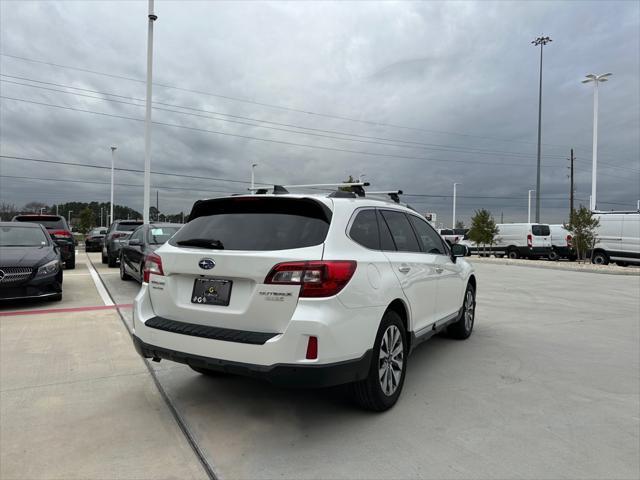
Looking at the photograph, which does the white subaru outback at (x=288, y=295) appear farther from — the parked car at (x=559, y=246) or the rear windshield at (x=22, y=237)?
the parked car at (x=559, y=246)

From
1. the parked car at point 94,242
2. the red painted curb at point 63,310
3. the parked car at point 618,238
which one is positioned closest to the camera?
the red painted curb at point 63,310

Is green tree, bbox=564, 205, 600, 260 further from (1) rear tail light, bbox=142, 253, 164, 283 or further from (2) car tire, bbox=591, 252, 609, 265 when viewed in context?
(1) rear tail light, bbox=142, 253, 164, 283

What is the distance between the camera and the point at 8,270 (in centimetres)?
725

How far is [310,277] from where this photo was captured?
2.97 m

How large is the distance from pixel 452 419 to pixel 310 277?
1.66m

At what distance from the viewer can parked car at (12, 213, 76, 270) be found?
1364cm

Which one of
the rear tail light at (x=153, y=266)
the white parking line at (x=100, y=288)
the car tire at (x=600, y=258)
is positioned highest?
the rear tail light at (x=153, y=266)

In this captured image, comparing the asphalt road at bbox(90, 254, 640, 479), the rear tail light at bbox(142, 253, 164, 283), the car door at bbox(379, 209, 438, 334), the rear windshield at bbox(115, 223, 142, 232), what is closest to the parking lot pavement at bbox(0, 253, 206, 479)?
the asphalt road at bbox(90, 254, 640, 479)

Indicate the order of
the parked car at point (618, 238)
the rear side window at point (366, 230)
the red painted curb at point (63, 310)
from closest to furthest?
the rear side window at point (366, 230) → the red painted curb at point (63, 310) → the parked car at point (618, 238)

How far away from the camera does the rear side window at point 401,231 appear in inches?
163

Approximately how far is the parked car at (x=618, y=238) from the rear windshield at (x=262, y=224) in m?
20.3

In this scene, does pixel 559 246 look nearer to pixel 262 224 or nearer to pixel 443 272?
pixel 443 272


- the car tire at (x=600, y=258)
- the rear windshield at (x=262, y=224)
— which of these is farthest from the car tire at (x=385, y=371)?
the car tire at (x=600, y=258)

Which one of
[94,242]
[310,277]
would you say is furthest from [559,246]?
[310,277]
